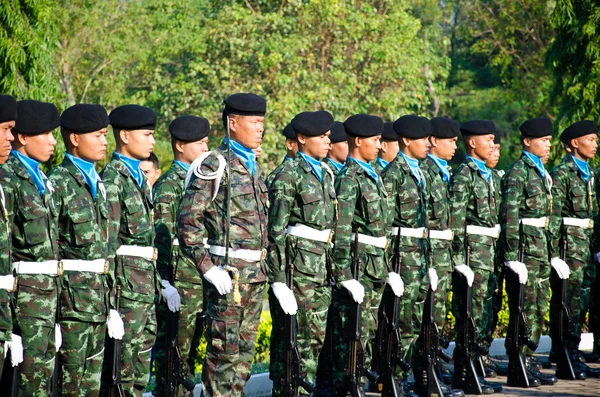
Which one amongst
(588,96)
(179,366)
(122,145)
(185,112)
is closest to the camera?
(122,145)

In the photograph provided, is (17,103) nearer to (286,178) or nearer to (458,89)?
(286,178)

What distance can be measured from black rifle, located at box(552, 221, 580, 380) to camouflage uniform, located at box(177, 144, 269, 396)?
14.3 ft

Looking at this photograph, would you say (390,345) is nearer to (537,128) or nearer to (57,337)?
(537,128)

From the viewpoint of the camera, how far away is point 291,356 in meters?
7.46

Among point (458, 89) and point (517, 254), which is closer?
point (517, 254)

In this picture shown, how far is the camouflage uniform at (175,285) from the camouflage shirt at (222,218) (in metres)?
1.23

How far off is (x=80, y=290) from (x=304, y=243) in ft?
6.67

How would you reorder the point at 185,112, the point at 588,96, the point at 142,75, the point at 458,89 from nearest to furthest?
A: the point at 588,96 → the point at 185,112 → the point at 142,75 → the point at 458,89

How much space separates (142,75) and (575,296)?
19830 millimetres

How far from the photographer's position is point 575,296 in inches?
410

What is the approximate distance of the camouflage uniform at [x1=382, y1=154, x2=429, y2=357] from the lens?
28.6 feet

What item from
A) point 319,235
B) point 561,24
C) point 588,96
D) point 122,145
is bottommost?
point 319,235

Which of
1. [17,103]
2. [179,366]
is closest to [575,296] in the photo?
[179,366]

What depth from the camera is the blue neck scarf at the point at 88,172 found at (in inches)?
251
